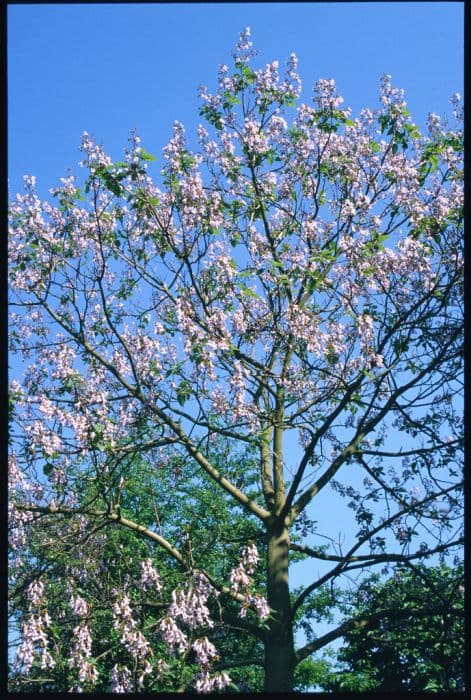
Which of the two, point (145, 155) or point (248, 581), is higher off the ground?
point (145, 155)

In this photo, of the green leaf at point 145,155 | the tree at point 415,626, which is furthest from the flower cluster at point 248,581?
the green leaf at point 145,155

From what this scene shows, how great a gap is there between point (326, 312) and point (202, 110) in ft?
13.2

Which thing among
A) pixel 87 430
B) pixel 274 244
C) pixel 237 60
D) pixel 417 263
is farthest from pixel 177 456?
pixel 237 60

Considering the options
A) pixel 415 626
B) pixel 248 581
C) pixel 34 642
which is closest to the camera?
pixel 34 642

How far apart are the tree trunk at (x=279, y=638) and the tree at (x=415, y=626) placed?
111 centimetres

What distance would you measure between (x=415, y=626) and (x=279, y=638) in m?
3.92

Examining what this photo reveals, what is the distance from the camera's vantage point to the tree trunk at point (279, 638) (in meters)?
10.6

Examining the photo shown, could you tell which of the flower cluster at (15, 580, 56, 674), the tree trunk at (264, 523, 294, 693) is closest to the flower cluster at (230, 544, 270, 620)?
the tree trunk at (264, 523, 294, 693)

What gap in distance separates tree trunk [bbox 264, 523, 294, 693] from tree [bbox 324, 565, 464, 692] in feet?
3.64

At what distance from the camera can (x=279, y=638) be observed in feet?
35.2

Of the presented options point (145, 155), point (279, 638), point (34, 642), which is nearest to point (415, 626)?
point (279, 638)

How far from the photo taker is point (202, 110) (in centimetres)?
1278

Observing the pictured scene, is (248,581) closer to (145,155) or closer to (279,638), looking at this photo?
(279,638)

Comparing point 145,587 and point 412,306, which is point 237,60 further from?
point 145,587
